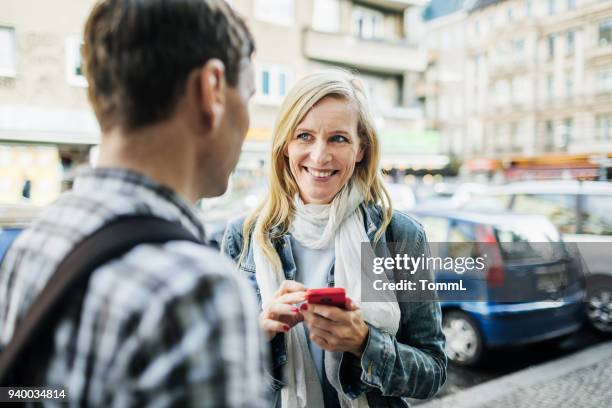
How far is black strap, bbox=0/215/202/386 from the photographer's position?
584 mm

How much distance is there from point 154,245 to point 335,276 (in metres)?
1.02

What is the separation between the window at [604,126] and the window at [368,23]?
10.5 m

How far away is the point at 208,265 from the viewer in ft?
1.92

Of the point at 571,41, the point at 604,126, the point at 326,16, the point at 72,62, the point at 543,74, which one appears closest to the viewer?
the point at 604,126

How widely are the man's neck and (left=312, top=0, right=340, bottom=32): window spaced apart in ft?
54.1

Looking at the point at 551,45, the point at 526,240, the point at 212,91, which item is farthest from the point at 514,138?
the point at 212,91

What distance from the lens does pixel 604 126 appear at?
27.0 ft

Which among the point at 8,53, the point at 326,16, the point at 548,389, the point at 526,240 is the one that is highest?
the point at 326,16

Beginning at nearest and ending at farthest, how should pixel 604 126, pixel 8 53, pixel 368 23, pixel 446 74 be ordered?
1. pixel 604 126
2. pixel 8 53
3. pixel 368 23
4. pixel 446 74

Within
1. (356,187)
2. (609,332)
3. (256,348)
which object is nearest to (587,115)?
(609,332)

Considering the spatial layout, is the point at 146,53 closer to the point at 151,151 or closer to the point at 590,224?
the point at 151,151

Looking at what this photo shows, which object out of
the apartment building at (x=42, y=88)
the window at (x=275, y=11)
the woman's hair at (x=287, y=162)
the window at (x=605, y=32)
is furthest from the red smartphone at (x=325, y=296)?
the window at (x=275, y=11)

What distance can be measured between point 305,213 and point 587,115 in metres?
10.3

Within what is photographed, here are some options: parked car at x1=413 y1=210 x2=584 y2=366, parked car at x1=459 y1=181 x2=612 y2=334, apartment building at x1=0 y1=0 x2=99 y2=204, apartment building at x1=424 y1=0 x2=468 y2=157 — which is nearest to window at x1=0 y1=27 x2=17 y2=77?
apartment building at x1=0 y1=0 x2=99 y2=204
